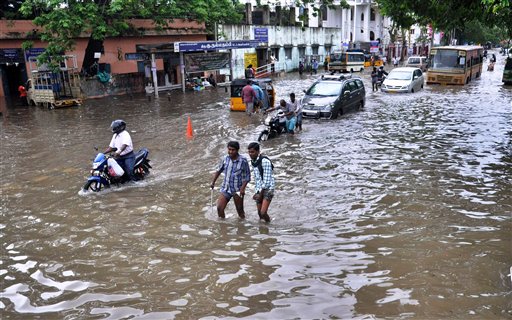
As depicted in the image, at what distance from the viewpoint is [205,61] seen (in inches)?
1212

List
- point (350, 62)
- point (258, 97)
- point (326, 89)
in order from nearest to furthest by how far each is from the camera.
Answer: point (326, 89) → point (258, 97) → point (350, 62)

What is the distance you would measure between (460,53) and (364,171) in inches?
916

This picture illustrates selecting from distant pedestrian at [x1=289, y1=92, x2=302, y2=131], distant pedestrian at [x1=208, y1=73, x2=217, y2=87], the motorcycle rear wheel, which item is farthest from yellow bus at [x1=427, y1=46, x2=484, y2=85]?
the motorcycle rear wheel

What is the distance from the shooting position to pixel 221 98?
2700cm

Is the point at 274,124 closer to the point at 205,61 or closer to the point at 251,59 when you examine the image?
Result: the point at 205,61

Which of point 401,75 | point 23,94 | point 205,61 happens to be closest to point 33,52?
point 23,94

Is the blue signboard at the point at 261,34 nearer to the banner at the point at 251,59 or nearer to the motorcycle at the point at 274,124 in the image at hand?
the banner at the point at 251,59

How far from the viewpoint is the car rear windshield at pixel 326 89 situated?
743 inches

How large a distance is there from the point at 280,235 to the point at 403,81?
21.6 m

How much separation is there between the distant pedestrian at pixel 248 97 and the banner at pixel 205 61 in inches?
442

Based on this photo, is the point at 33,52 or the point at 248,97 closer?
the point at 248,97

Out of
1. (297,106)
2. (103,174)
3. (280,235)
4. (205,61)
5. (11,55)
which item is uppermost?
(11,55)

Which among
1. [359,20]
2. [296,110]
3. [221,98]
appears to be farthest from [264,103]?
[359,20]

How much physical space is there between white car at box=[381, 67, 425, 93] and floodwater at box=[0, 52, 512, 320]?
11.9 m
